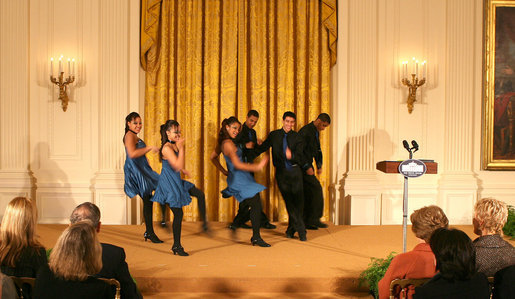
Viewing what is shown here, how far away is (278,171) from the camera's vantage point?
6.58 meters

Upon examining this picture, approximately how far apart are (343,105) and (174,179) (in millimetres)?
3332

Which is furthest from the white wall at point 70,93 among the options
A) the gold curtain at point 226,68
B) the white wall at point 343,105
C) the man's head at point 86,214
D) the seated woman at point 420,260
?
the seated woman at point 420,260

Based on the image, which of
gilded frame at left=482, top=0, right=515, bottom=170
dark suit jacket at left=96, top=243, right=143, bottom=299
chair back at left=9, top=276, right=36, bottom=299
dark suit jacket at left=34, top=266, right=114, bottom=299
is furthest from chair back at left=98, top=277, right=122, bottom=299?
gilded frame at left=482, top=0, right=515, bottom=170

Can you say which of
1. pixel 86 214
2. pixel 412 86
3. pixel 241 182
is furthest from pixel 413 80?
pixel 86 214

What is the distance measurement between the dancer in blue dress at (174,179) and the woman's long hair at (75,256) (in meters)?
3.01

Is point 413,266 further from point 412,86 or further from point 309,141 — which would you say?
point 412,86

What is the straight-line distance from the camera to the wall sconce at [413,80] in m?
7.84

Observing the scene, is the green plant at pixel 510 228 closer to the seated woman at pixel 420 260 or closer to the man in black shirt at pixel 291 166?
the man in black shirt at pixel 291 166

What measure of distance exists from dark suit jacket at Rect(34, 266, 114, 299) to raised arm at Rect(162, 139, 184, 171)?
2.97 metres

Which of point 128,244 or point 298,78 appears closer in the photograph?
point 128,244

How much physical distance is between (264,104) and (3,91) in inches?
154

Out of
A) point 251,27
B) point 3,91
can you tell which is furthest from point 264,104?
point 3,91

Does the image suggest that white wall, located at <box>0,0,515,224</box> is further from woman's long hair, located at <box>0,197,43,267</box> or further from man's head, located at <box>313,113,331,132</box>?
woman's long hair, located at <box>0,197,43,267</box>

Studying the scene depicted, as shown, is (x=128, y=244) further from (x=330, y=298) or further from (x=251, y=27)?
(x=251, y=27)
